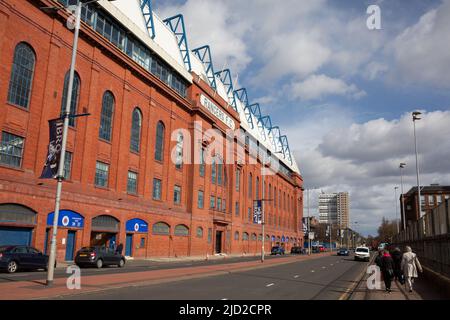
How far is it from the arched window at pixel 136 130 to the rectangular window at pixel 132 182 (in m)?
2.41

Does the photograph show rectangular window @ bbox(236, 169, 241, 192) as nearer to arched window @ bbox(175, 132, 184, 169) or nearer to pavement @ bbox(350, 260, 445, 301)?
arched window @ bbox(175, 132, 184, 169)

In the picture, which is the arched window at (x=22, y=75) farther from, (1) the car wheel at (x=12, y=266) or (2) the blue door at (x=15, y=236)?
(1) the car wheel at (x=12, y=266)

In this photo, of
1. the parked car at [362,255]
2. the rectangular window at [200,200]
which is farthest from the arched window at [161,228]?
the parked car at [362,255]

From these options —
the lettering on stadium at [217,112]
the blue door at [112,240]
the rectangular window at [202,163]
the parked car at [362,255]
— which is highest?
the lettering on stadium at [217,112]

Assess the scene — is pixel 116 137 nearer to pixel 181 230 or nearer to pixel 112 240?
pixel 112 240

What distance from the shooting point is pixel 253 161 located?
76.8 m

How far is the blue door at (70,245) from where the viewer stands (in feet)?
102

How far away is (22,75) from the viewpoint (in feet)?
91.7

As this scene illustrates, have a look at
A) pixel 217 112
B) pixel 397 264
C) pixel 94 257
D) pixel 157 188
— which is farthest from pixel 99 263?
pixel 217 112

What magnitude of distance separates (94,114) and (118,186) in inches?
271

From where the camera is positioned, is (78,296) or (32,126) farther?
(32,126)
